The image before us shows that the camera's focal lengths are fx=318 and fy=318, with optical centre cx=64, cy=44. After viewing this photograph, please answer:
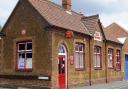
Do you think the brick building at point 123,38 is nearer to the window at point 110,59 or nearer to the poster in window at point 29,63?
the window at point 110,59

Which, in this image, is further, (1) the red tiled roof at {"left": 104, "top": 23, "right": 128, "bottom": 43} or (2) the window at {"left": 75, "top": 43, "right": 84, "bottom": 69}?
(1) the red tiled roof at {"left": 104, "top": 23, "right": 128, "bottom": 43}

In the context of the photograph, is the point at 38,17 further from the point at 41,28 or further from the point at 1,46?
the point at 1,46

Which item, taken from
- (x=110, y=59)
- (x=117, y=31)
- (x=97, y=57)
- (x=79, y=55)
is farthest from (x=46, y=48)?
(x=117, y=31)

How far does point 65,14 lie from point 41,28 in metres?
4.94

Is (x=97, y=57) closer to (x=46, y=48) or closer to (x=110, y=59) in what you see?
(x=110, y=59)

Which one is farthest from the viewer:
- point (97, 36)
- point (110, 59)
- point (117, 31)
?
point (117, 31)

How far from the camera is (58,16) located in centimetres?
2623

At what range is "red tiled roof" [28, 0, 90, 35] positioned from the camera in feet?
80.3

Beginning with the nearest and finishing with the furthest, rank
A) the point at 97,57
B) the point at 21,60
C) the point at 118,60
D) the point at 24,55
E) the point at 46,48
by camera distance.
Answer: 1. the point at 46,48
2. the point at 24,55
3. the point at 21,60
4. the point at 97,57
5. the point at 118,60

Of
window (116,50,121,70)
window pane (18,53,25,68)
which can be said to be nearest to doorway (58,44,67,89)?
window pane (18,53,25,68)

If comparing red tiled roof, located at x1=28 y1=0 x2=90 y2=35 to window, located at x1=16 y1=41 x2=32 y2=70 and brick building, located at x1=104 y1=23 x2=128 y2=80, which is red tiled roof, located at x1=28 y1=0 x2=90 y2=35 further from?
brick building, located at x1=104 y1=23 x2=128 y2=80

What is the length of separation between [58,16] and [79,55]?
376 centimetres

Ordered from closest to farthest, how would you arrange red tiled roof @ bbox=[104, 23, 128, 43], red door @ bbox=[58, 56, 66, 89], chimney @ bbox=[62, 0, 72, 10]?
red door @ bbox=[58, 56, 66, 89]
chimney @ bbox=[62, 0, 72, 10]
red tiled roof @ bbox=[104, 23, 128, 43]

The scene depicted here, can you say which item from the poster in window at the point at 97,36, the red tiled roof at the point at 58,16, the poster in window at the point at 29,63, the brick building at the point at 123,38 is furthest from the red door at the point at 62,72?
the brick building at the point at 123,38
